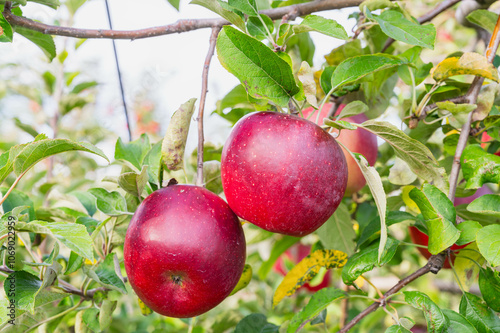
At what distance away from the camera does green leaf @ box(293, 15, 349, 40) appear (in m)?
0.66

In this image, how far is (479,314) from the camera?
71 cm

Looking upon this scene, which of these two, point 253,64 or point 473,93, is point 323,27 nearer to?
point 253,64

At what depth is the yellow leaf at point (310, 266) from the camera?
33.8 inches

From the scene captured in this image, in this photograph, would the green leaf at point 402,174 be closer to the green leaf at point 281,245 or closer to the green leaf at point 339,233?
the green leaf at point 339,233

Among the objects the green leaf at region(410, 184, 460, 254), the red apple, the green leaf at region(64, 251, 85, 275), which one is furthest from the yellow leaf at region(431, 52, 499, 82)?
the red apple

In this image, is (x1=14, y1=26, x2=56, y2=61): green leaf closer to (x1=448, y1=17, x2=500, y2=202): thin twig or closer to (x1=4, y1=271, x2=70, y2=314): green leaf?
(x1=4, y1=271, x2=70, y2=314): green leaf

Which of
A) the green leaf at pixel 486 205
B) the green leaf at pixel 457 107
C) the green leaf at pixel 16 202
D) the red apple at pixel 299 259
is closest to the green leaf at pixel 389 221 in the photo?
the green leaf at pixel 486 205

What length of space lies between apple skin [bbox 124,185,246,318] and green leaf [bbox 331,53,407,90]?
0.29m

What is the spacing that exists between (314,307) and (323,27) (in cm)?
50

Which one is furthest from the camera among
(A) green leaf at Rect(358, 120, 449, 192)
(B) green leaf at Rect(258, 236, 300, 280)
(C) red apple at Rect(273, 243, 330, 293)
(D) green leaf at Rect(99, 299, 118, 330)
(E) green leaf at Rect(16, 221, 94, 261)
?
(C) red apple at Rect(273, 243, 330, 293)

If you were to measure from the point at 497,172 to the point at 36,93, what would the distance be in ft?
6.36

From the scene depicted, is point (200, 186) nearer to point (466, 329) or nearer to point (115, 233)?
point (115, 233)

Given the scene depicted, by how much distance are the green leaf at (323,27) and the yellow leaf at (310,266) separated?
1.46 feet

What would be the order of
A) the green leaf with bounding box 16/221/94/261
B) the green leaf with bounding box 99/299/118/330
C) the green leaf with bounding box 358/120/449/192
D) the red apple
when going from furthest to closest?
the red apple < the green leaf with bounding box 99/299/118/330 < the green leaf with bounding box 358/120/449/192 < the green leaf with bounding box 16/221/94/261
